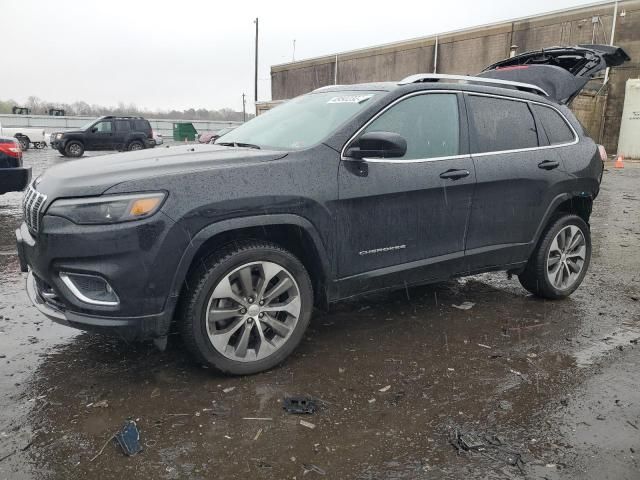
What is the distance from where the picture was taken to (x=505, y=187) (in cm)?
417

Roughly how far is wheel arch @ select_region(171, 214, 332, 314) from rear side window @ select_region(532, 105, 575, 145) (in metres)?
2.56

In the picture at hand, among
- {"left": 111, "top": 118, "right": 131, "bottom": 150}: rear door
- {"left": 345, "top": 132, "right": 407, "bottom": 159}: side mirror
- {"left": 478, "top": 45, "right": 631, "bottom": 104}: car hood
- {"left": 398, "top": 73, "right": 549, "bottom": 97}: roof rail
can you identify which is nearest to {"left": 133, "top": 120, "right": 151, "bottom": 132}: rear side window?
{"left": 111, "top": 118, "right": 131, "bottom": 150}: rear door

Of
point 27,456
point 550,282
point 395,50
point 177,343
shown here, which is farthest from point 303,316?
point 395,50

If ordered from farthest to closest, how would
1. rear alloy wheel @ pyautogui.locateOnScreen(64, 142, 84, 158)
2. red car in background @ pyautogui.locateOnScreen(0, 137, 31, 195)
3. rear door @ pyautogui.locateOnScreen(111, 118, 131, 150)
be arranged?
rear door @ pyautogui.locateOnScreen(111, 118, 131, 150) → rear alloy wheel @ pyautogui.locateOnScreen(64, 142, 84, 158) → red car in background @ pyautogui.locateOnScreen(0, 137, 31, 195)

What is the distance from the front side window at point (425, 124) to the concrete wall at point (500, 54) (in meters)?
21.5

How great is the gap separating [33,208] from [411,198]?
2.37 metres

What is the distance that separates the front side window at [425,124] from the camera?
3703 mm

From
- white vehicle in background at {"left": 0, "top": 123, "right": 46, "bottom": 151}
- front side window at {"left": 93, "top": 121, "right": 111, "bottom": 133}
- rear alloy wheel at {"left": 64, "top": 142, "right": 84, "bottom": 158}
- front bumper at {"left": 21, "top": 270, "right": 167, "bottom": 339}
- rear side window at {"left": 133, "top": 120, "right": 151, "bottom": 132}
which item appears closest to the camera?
front bumper at {"left": 21, "top": 270, "right": 167, "bottom": 339}

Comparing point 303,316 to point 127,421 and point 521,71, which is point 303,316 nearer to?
point 127,421

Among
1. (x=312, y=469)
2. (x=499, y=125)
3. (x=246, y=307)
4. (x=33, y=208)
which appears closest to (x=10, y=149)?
(x=33, y=208)

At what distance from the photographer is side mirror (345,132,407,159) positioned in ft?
10.8

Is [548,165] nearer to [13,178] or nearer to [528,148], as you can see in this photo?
[528,148]

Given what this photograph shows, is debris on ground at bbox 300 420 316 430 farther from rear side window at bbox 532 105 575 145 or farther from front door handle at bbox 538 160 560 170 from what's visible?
rear side window at bbox 532 105 575 145

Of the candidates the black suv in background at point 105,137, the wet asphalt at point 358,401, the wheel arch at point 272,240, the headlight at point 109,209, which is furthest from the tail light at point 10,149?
the black suv in background at point 105,137
